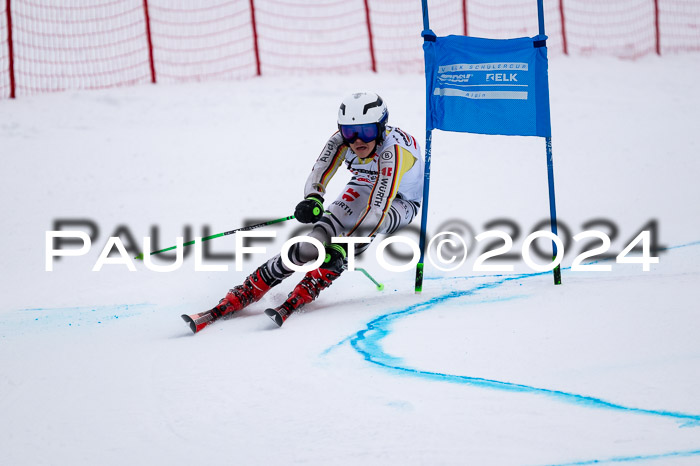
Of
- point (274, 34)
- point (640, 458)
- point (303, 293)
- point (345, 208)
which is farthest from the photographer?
point (274, 34)

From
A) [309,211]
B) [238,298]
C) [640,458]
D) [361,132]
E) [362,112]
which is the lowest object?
[640,458]

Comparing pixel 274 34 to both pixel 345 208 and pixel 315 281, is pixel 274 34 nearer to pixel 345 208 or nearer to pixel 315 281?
pixel 345 208

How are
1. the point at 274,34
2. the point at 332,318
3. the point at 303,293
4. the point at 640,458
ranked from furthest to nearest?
the point at 274,34
the point at 303,293
the point at 332,318
the point at 640,458

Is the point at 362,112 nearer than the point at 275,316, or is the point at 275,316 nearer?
the point at 275,316

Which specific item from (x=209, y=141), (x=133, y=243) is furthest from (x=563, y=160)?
(x=133, y=243)

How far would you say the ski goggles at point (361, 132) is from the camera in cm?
469

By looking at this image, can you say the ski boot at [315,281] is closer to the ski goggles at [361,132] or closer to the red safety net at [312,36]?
the ski goggles at [361,132]

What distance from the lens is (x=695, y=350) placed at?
339 centimetres

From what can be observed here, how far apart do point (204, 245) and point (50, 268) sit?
135cm

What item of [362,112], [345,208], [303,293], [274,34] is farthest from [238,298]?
[274,34]

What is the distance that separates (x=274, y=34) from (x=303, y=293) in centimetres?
1147

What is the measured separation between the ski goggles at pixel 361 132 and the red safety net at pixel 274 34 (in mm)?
7778

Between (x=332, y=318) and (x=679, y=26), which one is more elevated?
(x=679, y=26)

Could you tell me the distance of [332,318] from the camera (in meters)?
4.46
